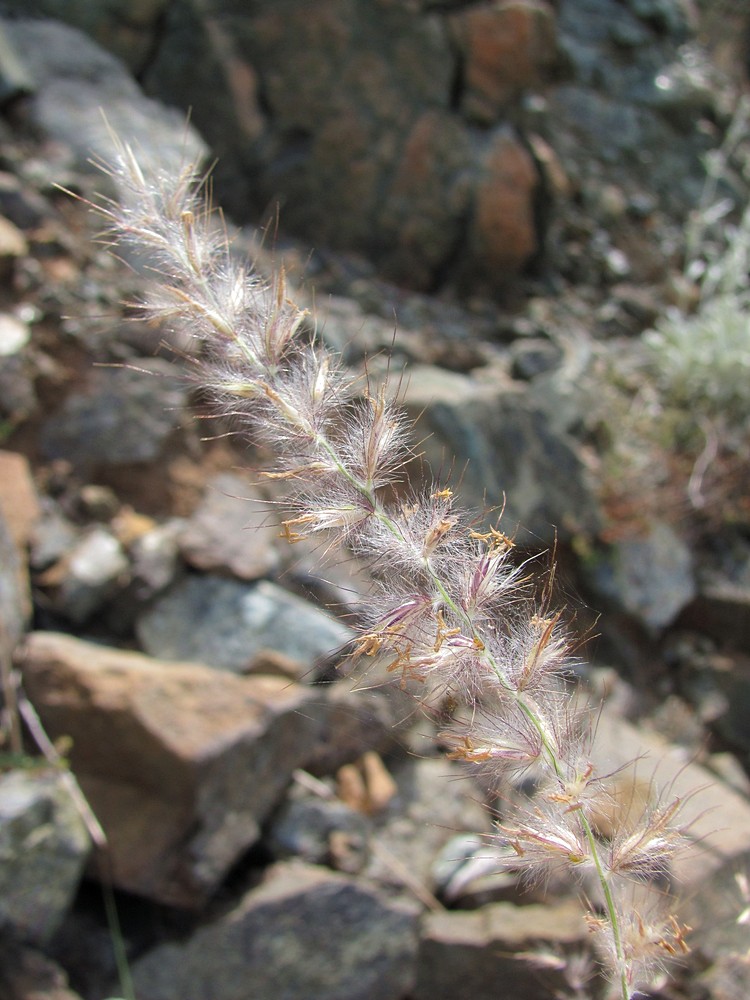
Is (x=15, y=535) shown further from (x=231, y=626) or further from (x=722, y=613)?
(x=722, y=613)

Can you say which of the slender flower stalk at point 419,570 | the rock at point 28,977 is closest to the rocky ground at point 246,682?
the rock at point 28,977

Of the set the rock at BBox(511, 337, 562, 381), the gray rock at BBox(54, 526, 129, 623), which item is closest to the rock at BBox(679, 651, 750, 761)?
the rock at BBox(511, 337, 562, 381)

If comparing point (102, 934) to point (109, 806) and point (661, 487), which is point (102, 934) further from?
point (661, 487)

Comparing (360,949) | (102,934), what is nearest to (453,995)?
(360,949)

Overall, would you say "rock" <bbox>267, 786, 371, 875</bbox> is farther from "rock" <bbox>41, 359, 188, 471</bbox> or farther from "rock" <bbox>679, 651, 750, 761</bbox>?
"rock" <bbox>679, 651, 750, 761</bbox>

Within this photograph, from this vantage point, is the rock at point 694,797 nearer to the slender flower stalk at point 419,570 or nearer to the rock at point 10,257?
the slender flower stalk at point 419,570

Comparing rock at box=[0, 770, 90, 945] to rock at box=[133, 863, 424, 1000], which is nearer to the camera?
rock at box=[0, 770, 90, 945]

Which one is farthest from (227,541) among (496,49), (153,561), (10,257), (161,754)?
(496,49)
